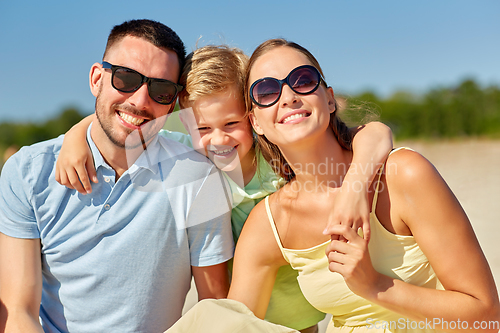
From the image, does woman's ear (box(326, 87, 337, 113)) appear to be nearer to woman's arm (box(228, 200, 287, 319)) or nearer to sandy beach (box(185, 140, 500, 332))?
woman's arm (box(228, 200, 287, 319))

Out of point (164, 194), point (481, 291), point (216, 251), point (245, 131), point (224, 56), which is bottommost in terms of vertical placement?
point (216, 251)

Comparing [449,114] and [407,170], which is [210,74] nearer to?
[407,170]

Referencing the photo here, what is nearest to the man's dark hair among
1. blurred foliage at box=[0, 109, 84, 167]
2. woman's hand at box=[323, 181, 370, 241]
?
woman's hand at box=[323, 181, 370, 241]

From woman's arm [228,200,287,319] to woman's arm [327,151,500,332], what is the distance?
1.79ft

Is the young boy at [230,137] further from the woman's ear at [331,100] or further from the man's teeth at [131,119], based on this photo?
the woman's ear at [331,100]

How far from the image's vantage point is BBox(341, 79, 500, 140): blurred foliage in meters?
21.3

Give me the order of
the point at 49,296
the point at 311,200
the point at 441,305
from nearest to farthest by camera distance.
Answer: the point at 441,305 < the point at 311,200 < the point at 49,296

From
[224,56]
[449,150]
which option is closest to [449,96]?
[449,150]

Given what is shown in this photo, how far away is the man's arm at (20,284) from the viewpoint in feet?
7.98

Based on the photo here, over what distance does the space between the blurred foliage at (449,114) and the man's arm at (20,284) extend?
20.5 m

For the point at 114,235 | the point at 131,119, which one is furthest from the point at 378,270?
the point at 131,119

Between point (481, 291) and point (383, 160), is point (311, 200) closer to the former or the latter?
point (383, 160)

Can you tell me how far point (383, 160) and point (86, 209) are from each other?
1.87 metres

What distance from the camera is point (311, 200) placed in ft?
8.13
